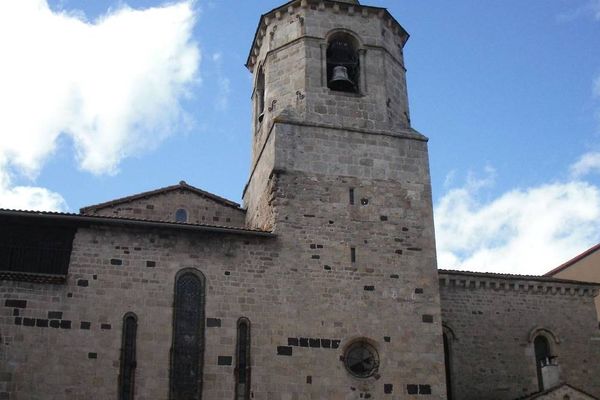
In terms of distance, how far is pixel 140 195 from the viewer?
20.9 meters

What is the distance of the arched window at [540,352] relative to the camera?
20438mm

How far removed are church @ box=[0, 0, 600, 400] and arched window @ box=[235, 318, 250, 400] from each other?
3 centimetres

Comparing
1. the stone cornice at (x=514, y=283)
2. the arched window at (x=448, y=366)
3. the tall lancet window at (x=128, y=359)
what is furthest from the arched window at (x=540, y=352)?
the tall lancet window at (x=128, y=359)

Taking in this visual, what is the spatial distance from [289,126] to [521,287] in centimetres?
795

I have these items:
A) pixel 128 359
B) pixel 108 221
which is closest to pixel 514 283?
pixel 128 359

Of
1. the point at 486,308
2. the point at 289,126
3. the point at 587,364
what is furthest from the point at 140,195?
the point at 587,364

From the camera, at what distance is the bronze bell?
19.6 m

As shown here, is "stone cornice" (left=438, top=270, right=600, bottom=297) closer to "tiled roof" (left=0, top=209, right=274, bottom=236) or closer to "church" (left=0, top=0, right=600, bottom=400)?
"church" (left=0, top=0, right=600, bottom=400)

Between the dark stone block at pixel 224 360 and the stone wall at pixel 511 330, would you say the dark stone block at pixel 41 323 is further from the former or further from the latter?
the stone wall at pixel 511 330

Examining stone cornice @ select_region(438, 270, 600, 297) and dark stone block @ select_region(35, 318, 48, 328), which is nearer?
dark stone block @ select_region(35, 318, 48, 328)

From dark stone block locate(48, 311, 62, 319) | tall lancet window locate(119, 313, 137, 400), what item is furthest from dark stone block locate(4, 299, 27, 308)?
tall lancet window locate(119, 313, 137, 400)

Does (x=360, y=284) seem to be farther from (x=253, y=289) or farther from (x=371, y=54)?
(x=371, y=54)

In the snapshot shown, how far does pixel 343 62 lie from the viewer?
20.3 metres

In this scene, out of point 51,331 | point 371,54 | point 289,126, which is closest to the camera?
point 51,331
